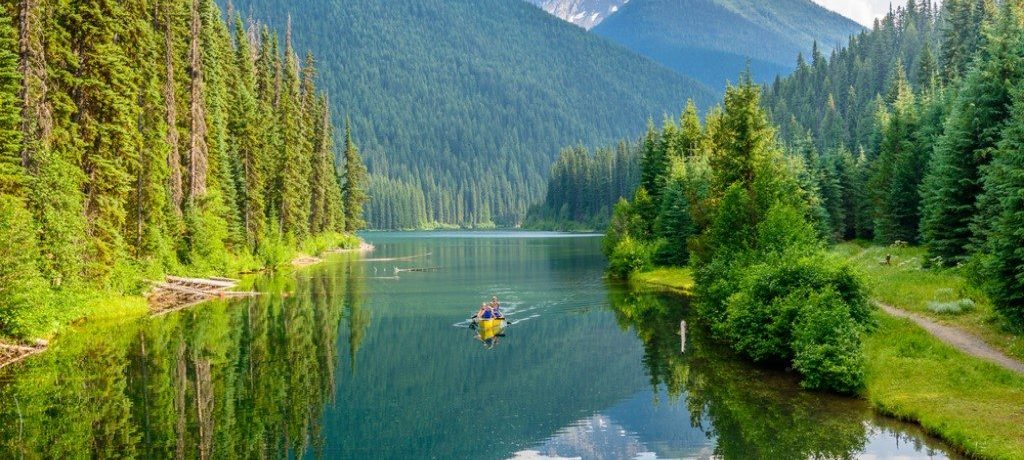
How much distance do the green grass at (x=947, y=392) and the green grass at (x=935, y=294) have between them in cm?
221

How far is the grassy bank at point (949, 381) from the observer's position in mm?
21906

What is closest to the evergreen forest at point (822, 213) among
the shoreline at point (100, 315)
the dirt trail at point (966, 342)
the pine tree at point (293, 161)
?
the dirt trail at point (966, 342)

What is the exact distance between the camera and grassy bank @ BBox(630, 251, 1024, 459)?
2191 centimetres

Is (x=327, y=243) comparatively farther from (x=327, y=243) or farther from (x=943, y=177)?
(x=943, y=177)

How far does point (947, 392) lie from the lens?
2561 cm

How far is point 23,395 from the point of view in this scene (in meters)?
27.2

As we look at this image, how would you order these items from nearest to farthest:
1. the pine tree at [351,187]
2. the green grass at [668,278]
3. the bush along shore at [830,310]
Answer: the bush along shore at [830,310], the green grass at [668,278], the pine tree at [351,187]

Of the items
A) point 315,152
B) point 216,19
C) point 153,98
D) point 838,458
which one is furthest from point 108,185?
point 315,152

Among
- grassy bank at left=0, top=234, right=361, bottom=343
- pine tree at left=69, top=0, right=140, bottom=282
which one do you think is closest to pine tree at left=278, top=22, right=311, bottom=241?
grassy bank at left=0, top=234, right=361, bottom=343

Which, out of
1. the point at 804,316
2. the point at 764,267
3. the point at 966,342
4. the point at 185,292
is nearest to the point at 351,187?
the point at 185,292

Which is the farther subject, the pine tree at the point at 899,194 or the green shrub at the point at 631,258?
the green shrub at the point at 631,258

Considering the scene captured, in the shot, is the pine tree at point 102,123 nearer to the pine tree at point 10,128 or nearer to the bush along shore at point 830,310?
the pine tree at point 10,128

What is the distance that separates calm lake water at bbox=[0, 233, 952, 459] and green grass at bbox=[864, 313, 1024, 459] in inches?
30.5

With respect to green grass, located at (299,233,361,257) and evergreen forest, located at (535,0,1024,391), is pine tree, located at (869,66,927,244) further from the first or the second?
green grass, located at (299,233,361,257)
